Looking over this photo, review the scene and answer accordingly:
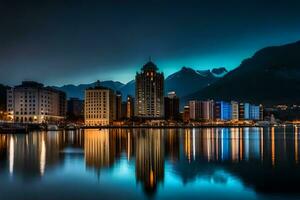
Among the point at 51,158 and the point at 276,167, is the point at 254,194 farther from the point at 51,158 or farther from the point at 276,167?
the point at 51,158

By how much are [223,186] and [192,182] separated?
6.29 ft

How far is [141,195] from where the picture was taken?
19344 millimetres

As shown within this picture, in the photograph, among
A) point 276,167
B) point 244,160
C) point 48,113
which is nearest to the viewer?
point 276,167

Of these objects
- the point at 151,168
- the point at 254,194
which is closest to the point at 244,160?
the point at 151,168

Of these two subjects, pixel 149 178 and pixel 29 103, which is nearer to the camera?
pixel 149 178

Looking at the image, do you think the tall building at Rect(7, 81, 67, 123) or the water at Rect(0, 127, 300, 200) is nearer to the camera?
the water at Rect(0, 127, 300, 200)

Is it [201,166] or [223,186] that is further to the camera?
[201,166]

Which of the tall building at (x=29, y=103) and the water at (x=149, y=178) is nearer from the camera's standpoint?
the water at (x=149, y=178)

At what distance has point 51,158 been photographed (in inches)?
1394

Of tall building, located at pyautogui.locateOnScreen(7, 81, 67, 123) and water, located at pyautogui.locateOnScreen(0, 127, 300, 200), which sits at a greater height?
tall building, located at pyautogui.locateOnScreen(7, 81, 67, 123)

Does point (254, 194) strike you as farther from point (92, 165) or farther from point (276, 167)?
point (92, 165)

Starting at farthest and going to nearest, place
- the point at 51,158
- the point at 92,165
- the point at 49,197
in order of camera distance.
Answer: the point at 51,158 < the point at 92,165 < the point at 49,197

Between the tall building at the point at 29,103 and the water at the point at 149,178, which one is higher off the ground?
the tall building at the point at 29,103

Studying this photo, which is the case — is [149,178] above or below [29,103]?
below
